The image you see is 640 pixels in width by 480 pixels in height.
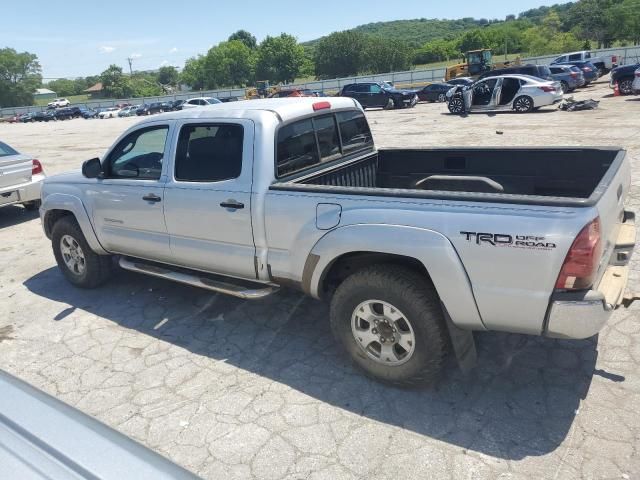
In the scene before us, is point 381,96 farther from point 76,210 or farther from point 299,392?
point 299,392

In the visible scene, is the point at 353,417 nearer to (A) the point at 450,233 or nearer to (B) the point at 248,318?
(A) the point at 450,233

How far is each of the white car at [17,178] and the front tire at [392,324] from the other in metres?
6.81

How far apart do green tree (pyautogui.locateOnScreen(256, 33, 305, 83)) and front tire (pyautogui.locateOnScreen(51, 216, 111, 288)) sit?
381ft

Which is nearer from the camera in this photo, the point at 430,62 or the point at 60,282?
the point at 60,282

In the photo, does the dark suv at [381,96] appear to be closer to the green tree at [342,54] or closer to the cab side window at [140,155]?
the cab side window at [140,155]

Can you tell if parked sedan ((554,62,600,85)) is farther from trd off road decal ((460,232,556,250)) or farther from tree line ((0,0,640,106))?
tree line ((0,0,640,106))

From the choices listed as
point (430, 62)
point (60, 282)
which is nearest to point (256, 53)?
point (430, 62)

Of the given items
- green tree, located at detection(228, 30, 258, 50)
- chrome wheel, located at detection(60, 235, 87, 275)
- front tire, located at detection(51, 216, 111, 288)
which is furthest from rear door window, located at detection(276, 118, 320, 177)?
green tree, located at detection(228, 30, 258, 50)

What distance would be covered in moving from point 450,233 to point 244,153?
170 centimetres

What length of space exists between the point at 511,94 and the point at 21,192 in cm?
1737

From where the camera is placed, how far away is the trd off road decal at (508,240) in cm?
260

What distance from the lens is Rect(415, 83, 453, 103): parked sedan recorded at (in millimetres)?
29016

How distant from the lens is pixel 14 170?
811 cm

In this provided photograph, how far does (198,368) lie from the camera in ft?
12.5
